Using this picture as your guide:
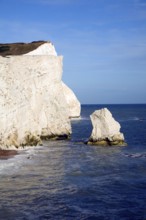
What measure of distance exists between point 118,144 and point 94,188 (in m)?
22.4

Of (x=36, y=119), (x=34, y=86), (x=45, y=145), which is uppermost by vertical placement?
(x=34, y=86)

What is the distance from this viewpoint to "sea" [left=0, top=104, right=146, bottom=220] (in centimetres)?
1934

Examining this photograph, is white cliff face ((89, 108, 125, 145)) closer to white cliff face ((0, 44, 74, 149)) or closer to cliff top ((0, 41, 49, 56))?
white cliff face ((0, 44, 74, 149))

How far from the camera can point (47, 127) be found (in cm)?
5234

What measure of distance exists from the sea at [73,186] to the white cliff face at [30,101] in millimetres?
4523

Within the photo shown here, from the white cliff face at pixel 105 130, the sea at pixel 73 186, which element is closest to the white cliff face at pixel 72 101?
the white cliff face at pixel 105 130

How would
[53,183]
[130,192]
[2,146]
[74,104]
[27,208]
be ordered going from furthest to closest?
[74,104] < [2,146] < [53,183] < [130,192] < [27,208]

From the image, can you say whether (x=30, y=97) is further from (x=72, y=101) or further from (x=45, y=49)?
(x=72, y=101)

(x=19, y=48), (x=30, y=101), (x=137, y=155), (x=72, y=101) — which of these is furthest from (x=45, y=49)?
(x=72, y=101)

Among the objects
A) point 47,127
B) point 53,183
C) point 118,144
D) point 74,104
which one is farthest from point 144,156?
point 74,104

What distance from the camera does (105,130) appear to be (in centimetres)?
4522

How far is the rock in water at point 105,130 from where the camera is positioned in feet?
148

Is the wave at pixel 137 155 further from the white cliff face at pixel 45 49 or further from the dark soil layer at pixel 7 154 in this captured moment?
the white cliff face at pixel 45 49

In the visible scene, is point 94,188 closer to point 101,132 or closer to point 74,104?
point 101,132
